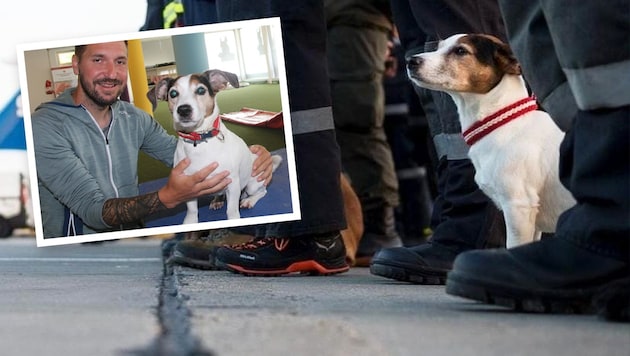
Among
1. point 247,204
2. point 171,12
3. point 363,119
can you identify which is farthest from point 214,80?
point 171,12

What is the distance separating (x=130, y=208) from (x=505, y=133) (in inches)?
44.5

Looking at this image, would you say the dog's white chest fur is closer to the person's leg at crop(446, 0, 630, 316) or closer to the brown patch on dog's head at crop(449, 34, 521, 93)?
the brown patch on dog's head at crop(449, 34, 521, 93)

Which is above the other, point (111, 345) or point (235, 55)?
point (235, 55)

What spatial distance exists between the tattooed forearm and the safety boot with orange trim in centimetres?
71

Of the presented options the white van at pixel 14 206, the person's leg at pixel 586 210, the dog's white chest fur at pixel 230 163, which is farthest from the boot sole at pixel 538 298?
the white van at pixel 14 206

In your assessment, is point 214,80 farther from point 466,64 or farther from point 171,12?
point 171,12

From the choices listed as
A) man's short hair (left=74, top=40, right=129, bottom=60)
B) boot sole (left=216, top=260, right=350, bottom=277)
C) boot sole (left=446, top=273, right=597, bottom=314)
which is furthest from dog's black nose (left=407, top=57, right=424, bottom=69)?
boot sole (left=446, top=273, right=597, bottom=314)

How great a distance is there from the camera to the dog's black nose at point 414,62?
434 centimetres

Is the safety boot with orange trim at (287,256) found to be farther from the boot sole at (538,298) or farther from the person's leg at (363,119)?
the person's leg at (363,119)

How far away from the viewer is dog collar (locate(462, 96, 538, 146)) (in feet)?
13.2

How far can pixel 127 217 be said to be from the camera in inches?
141

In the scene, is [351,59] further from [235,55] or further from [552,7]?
[552,7]

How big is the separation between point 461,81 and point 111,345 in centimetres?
241

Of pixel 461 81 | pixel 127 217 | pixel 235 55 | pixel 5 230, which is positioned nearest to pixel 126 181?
pixel 127 217
